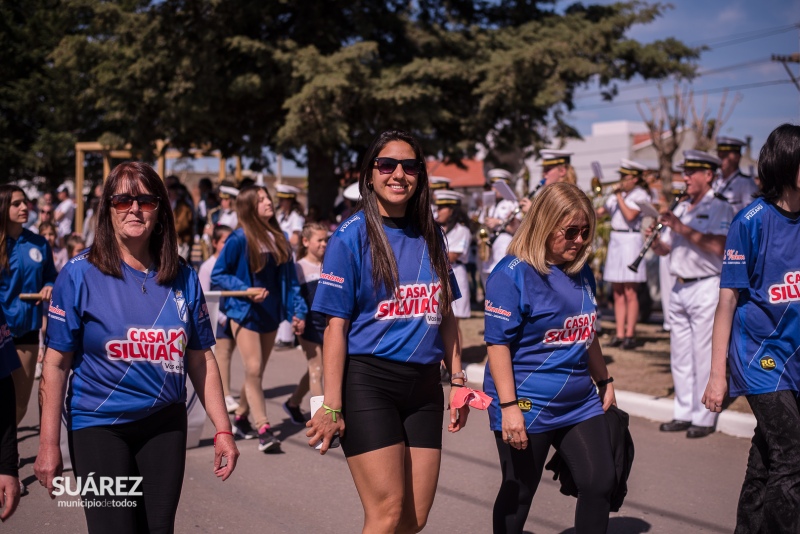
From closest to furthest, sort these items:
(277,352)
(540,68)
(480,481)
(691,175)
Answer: (480,481)
(691,175)
(277,352)
(540,68)

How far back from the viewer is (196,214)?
17031 mm

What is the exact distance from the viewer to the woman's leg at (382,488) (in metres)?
3.61

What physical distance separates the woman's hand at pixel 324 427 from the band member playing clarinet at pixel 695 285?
4677 mm

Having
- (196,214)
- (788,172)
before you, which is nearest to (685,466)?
(788,172)

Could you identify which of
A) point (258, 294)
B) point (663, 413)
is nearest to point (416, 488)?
point (258, 294)

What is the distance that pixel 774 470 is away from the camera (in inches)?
165

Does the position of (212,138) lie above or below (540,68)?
below

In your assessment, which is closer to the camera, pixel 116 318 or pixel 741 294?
pixel 116 318

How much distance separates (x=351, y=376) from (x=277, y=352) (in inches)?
357

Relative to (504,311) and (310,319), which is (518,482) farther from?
(310,319)

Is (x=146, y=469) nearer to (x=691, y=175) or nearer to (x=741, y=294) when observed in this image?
(x=741, y=294)

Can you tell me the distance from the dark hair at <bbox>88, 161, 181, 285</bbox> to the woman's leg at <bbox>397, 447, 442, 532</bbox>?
48.9 inches

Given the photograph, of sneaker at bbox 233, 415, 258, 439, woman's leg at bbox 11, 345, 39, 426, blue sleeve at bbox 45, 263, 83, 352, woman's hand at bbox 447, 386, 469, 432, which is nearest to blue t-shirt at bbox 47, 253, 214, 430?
blue sleeve at bbox 45, 263, 83, 352

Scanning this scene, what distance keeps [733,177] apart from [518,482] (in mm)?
6377
